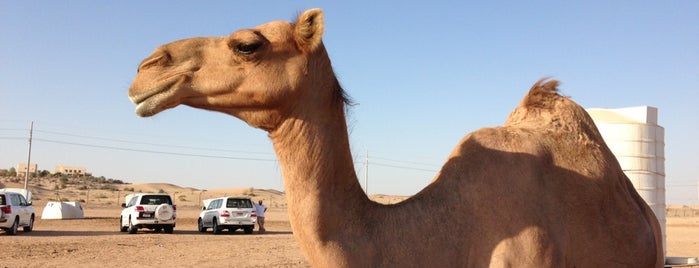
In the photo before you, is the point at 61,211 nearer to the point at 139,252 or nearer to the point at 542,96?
the point at 139,252

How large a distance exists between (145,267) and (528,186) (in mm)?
13690

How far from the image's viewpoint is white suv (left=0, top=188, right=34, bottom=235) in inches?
968

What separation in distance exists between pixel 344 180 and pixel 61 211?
39316 mm

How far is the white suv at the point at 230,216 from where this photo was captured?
2962 centimetres

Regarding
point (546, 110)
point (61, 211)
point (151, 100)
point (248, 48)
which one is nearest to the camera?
point (151, 100)

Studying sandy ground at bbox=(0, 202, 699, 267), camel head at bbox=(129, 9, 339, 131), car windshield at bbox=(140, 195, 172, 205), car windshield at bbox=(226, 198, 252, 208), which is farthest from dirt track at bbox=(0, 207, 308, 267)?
camel head at bbox=(129, 9, 339, 131)

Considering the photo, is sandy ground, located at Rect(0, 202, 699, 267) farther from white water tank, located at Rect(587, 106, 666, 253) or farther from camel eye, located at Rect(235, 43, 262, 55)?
camel eye, located at Rect(235, 43, 262, 55)

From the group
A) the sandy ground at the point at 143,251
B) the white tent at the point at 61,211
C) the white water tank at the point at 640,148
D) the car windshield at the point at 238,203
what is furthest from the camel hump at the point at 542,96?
the white tent at the point at 61,211

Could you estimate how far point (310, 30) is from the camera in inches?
142

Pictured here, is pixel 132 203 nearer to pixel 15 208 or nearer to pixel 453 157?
pixel 15 208

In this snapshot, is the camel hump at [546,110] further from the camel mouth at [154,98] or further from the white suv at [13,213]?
the white suv at [13,213]

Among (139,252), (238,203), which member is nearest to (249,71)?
(139,252)

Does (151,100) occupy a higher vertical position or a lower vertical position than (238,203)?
higher

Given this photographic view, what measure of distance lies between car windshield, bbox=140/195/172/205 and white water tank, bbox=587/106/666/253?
2437 centimetres
